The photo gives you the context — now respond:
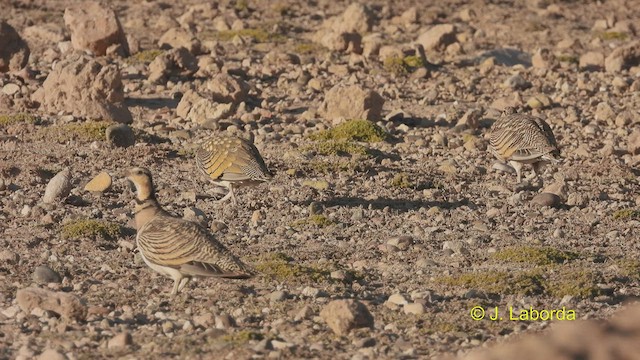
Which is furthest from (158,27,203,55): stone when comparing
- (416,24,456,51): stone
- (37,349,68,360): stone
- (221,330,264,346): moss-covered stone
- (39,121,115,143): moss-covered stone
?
(37,349,68,360): stone

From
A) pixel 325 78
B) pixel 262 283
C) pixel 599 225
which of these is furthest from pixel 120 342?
pixel 325 78

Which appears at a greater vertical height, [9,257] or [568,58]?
[9,257]

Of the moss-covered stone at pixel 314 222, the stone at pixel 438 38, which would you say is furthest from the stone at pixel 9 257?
the stone at pixel 438 38

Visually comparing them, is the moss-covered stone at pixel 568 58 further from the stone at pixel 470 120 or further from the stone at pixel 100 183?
the stone at pixel 100 183

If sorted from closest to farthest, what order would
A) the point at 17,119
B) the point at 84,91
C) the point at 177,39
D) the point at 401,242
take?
the point at 401,242 → the point at 17,119 → the point at 84,91 → the point at 177,39

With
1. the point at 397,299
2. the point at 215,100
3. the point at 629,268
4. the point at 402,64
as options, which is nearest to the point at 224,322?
the point at 397,299

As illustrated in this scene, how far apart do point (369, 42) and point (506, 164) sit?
9.49 meters

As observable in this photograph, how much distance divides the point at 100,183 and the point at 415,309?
7.13m

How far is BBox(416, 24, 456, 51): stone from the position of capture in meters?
31.9

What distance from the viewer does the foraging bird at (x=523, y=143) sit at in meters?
20.4

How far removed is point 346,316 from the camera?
505 inches

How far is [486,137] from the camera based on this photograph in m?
23.8

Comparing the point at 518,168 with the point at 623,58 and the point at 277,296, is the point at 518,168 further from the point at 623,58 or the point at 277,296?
the point at 623,58

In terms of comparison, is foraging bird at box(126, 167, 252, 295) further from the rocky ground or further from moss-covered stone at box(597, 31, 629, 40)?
moss-covered stone at box(597, 31, 629, 40)
